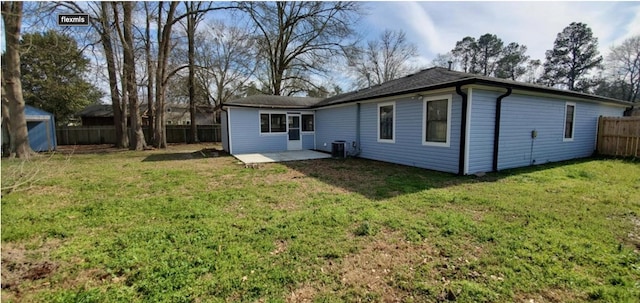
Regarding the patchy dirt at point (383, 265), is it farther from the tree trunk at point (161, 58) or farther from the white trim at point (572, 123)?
the tree trunk at point (161, 58)

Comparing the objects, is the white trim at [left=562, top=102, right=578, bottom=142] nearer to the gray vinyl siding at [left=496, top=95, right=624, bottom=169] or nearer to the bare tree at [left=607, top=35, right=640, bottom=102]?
the gray vinyl siding at [left=496, top=95, right=624, bottom=169]

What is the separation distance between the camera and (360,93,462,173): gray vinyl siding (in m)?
6.75

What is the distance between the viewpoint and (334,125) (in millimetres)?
11953

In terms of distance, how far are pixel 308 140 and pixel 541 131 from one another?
9073mm

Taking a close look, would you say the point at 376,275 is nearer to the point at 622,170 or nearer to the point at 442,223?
the point at 442,223

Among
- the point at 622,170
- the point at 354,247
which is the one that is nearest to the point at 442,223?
the point at 354,247

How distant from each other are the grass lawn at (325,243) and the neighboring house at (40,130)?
35.6ft

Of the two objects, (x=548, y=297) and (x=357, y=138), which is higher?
(x=357, y=138)

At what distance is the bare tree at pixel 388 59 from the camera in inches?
1081

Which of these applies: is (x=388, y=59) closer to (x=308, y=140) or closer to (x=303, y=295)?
(x=308, y=140)

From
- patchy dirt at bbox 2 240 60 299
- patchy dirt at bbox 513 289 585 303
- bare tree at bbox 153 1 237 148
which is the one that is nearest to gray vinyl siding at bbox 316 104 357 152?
bare tree at bbox 153 1 237 148


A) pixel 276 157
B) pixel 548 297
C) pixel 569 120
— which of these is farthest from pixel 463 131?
pixel 276 157

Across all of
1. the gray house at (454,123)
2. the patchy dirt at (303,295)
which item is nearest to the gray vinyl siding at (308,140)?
the gray house at (454,123)

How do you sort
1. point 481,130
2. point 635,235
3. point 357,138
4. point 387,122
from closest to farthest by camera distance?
point 635,235
point 481,130
point 387,122
point 357,138
